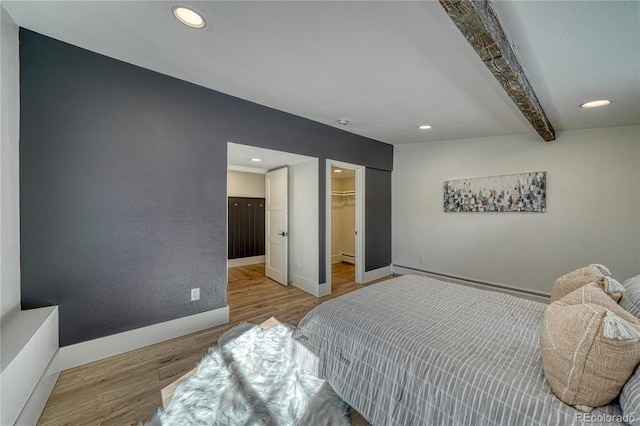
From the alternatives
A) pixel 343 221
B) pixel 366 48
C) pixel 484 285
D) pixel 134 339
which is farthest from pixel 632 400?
pixel 343 221

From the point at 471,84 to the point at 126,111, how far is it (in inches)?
123

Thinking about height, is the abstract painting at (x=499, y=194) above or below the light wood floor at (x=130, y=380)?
above

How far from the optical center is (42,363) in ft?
4.99

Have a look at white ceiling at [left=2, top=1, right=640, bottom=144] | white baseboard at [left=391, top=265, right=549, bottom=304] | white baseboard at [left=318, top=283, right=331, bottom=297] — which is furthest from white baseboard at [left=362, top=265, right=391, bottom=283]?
white ceiling at [left=2, top=1, right=640, bottom=144]

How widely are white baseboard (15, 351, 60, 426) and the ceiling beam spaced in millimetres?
3071

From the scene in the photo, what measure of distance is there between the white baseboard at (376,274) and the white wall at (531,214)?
30cm

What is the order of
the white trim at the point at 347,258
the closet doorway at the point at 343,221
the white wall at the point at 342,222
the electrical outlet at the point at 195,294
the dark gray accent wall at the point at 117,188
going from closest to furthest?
the dark gray accent wall at the point at 117,188 < the electrical outlet at the point at 195,294 < the closet doorway at the point at 343,221 < the white trim at the point at 347,258 < the white wall at the point at 342,222

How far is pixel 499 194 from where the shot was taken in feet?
11.7

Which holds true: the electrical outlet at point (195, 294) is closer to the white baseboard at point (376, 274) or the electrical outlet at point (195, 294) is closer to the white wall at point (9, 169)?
the white wall at point (9, 169)

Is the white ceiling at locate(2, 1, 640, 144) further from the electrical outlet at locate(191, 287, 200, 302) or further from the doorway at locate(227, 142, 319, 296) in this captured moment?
the electrical outlet at locate(191, 287, 200, 302)

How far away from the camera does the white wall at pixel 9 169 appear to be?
1.47 metres

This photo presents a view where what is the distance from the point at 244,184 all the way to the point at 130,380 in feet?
13.7

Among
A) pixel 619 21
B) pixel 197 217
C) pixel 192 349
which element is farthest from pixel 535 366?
pixel 197 217

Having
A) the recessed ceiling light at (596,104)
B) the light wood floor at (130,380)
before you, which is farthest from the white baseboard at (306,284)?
the recessed ceiling light at (596,104)
